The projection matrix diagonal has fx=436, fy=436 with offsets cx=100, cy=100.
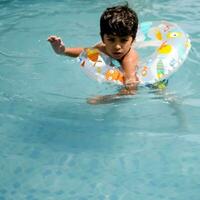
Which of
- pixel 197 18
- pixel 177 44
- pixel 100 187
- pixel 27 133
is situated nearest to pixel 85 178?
pixel 100 187

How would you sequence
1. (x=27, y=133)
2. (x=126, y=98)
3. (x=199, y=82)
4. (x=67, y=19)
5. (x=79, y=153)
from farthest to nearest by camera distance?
(x=67, y=19) < (x=199, y=82) < (x=126, y=98) < (x=27, y=133) < (x=79, y=153)

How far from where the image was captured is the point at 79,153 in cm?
352

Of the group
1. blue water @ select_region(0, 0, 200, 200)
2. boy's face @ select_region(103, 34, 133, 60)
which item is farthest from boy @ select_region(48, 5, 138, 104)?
blue water @ select_region(0, 0, 200, 200)

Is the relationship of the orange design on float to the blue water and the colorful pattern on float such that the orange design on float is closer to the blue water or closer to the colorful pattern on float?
the colorful pattern on float

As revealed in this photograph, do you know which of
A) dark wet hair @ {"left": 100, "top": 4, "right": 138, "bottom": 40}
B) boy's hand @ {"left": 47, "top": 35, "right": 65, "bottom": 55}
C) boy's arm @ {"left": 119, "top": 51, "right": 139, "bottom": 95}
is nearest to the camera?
dark wet hair @ {"left": 100, "top": 4, "right": 138, "bottom": 40}

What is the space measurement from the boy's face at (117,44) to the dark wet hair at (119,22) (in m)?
0.04

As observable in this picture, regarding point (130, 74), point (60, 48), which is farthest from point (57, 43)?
point (130, 74)

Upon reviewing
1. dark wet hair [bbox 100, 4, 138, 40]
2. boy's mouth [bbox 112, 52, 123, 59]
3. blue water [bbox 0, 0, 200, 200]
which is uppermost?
dark wet hair [bbox 100, 4, 138, 40]

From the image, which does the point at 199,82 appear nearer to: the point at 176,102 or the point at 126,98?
the point at 176,102

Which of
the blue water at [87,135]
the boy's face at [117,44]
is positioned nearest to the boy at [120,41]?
the boy's face at [117,44]

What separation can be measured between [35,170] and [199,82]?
205cm

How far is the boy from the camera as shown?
369 centimetres

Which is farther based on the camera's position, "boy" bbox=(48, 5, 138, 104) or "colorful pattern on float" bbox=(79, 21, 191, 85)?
"colorful pattern on float" bbox=(79, 21, 191, 85)

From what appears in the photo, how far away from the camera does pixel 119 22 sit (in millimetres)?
3658
